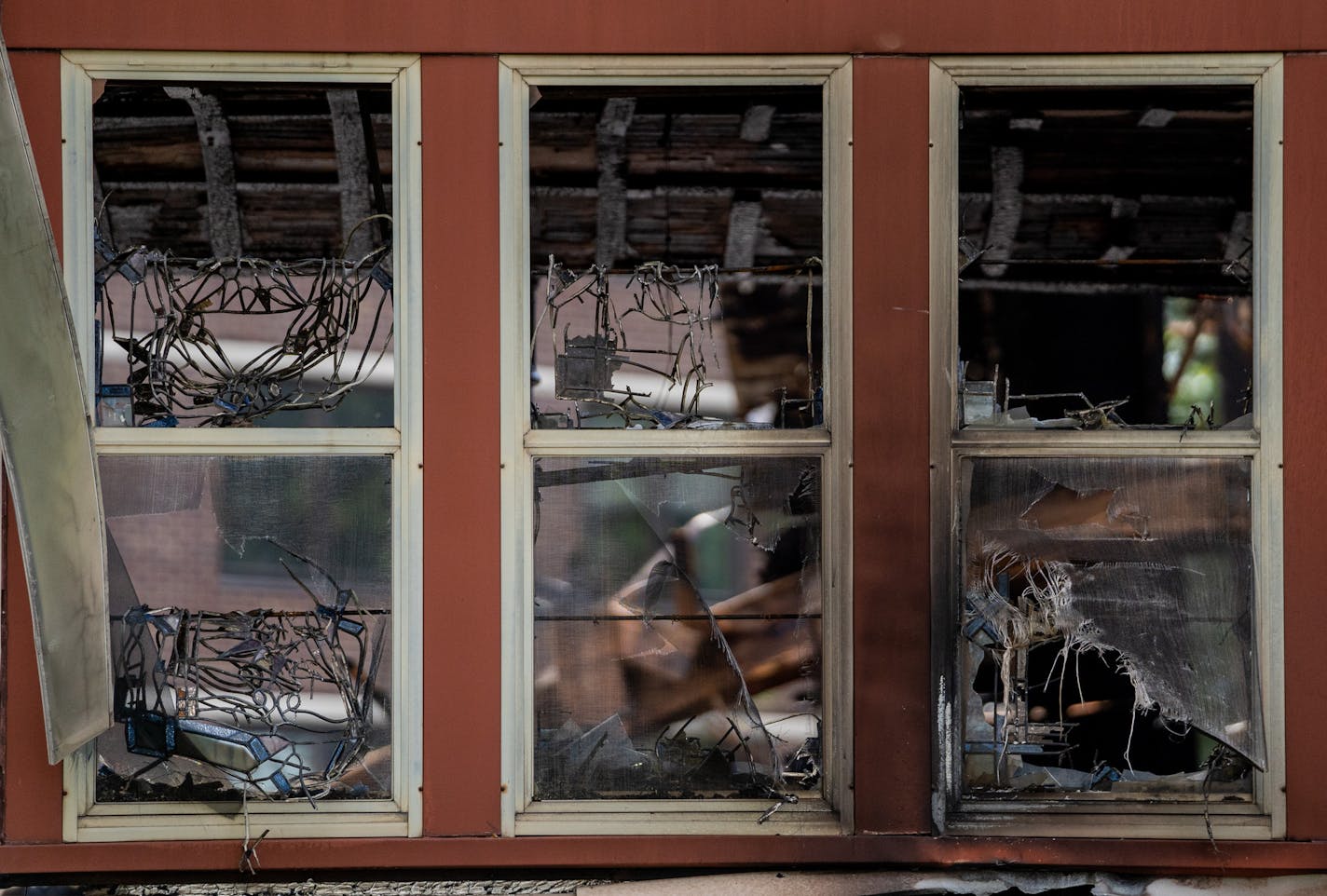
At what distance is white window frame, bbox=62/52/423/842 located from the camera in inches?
95.1

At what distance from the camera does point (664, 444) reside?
247 cm

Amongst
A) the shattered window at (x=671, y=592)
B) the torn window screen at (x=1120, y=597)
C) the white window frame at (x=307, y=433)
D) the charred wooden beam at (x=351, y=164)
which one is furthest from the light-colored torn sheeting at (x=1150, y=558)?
the charred wooden beam at (x=351, y=164)

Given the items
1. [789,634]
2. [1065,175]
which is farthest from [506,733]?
[1065,175]

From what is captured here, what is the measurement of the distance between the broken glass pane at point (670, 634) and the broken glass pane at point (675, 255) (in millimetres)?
177

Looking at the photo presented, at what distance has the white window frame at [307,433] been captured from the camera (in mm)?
2416

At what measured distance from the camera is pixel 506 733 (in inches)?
95.7

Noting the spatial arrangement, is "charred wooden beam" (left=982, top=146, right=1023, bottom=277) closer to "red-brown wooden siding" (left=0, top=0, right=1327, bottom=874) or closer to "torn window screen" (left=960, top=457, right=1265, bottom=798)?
"red-brown wooden siding" (left=0, top=0, right=1327, bottom=874)

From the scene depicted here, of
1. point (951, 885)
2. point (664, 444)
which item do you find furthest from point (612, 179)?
point (951, 885)

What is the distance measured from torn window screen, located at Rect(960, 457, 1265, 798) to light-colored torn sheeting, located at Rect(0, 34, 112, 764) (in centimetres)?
198

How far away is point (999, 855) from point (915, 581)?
0.67 meters

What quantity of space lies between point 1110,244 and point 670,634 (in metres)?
3.12

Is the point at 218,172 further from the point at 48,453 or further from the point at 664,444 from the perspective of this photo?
the point at 664,444

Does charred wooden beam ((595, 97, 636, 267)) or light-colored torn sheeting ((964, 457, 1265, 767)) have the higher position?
charred wooden beam ((595, 97, 636, 267))

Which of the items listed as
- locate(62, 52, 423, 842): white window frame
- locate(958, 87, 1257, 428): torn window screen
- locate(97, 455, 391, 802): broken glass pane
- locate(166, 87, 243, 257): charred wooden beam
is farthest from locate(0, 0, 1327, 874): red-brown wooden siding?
locate(166, 87, 243, 257): charred wooden beam
